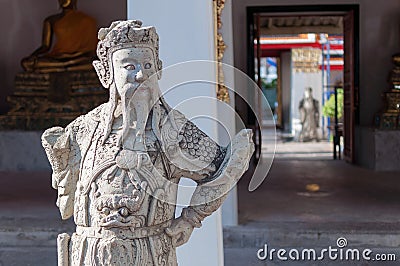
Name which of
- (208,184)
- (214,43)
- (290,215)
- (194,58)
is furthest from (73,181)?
(290,215)

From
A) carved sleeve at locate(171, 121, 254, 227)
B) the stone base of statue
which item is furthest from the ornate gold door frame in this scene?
the stone base of statue

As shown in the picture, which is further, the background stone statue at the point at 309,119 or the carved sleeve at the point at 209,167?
the background stone statue at the point at 309,119

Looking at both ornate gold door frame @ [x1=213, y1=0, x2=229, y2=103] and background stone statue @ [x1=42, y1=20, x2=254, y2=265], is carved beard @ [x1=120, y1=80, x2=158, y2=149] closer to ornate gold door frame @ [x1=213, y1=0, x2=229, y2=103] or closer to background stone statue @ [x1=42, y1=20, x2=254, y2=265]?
background stone statue @ [x1=42, y1=20, x2=254, y2=265]

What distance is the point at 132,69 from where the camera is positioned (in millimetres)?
1901

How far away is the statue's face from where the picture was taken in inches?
74.7

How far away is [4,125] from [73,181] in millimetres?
6017

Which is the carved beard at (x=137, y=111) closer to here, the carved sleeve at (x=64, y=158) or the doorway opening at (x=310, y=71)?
the carved sleeve at (x=64, y=158)

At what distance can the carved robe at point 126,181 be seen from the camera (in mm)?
1906

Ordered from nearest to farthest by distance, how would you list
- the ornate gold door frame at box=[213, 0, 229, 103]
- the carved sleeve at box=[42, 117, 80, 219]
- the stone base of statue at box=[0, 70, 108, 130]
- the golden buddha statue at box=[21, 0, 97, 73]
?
1. the carved sleeve at box=[42, 117, 80, 219]
2. the ornate gold door frame at box=[213, 0, 229, 103]
3. the stone base of statue at box=[0, 70, 108, 130]
4. the golden buddha statue at box=[21, 0, 97, 73]

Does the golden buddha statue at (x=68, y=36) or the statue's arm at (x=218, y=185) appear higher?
the golden buddha statue at (x=68, y=36)

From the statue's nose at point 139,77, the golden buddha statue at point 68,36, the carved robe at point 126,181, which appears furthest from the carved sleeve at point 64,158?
the golden buddha statue at point 68,36

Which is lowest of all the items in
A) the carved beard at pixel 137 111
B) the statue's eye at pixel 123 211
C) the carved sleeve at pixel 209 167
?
the statue's eye at pixel 123 211

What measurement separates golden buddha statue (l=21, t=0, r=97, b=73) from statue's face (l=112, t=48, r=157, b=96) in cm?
648

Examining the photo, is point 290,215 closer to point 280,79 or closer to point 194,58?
point 194,58
